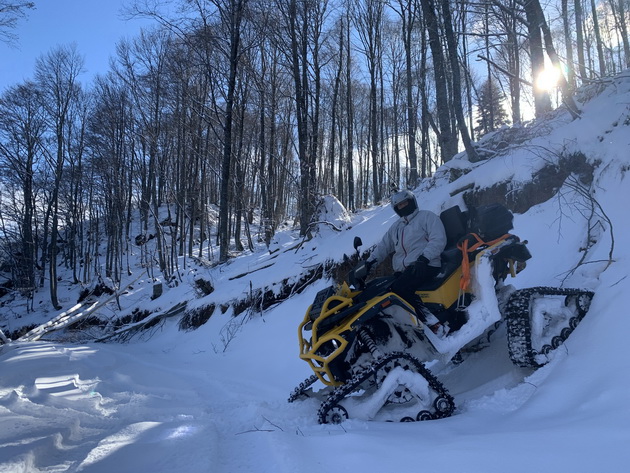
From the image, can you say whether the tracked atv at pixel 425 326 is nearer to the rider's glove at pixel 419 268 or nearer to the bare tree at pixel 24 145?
the rider's glove at pixel 419 268

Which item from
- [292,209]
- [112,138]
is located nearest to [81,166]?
[112,138]

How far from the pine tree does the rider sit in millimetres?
22234

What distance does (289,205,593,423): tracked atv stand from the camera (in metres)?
3.08

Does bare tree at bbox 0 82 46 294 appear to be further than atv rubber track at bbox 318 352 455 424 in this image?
Yes

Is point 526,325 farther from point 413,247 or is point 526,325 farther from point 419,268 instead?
point 413,247

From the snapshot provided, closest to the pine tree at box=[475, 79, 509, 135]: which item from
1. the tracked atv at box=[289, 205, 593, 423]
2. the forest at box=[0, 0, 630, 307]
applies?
the forest at box=[0, 0, 630, 307]

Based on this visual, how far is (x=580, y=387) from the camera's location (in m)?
2.56

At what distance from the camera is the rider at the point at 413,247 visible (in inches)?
140

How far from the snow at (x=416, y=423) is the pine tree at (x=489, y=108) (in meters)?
18.7

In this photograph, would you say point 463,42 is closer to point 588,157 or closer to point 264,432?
point 588,157

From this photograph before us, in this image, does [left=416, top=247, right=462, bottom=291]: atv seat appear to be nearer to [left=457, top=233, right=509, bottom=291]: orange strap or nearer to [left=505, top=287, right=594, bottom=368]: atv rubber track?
[left=457, top=233, right=509, bottom=291]: orange strap

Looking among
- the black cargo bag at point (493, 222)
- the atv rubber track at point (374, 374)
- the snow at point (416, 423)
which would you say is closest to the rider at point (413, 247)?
the black cargo bag at point (493, 222)

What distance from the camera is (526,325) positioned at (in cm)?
324

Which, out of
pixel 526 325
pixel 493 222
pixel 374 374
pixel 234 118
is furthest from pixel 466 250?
pixel 234 118
